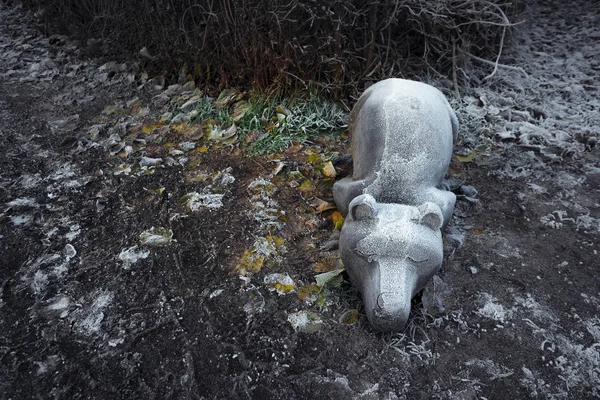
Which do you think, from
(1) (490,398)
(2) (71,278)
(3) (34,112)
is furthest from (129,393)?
(3) (34,112)

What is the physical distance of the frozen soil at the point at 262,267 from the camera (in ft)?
7.10

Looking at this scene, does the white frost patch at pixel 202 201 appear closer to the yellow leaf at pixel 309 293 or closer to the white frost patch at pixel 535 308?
the yellow leaf at pixel 309 293

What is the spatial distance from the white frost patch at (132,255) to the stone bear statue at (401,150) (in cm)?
118

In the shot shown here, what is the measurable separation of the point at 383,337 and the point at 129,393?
1179mm

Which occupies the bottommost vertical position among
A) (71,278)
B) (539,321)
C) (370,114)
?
(539,321)

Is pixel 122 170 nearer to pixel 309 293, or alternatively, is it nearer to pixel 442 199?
pixel 309 293

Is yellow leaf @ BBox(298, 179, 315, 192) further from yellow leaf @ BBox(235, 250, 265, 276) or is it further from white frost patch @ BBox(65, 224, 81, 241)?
white frost patch @ BBox(65, 224, 81, 241)

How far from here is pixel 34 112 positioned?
4.22m

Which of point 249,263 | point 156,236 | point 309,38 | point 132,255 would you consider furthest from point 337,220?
point 309,38

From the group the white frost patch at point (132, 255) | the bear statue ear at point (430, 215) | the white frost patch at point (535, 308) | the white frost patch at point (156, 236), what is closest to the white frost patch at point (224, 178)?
the white frost patch at point (156, 236)

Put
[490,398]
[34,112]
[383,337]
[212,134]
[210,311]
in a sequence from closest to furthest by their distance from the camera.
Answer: [490,398] < [383,337] < [210,311] < [212,134] < [34,112]

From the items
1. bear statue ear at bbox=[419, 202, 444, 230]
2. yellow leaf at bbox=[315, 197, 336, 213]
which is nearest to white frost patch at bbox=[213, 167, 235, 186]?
yellow leaf at bbox=[315, 197, 336, 213]

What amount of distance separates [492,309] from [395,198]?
0.76 m

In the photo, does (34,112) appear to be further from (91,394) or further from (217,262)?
(91,394)
